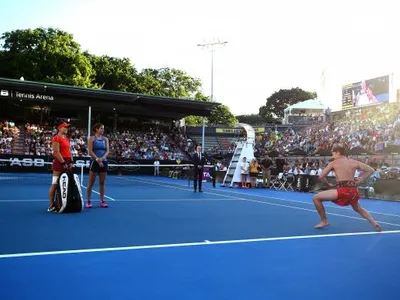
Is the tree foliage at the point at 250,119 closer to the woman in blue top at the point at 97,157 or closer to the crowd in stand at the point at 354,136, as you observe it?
the crowd in stand at the point at 354,136

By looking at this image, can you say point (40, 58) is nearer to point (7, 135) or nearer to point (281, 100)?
point (7, 135)

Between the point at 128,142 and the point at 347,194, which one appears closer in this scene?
the point at 347,194

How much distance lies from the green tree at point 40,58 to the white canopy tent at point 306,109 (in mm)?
30150

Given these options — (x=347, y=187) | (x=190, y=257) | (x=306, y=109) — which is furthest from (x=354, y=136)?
(x=306, y=109)

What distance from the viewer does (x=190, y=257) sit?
16.0ft

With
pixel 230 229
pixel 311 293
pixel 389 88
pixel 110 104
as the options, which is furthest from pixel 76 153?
pixel 389 88

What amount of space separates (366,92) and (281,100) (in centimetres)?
4238

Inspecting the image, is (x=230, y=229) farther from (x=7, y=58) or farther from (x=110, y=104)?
(x=7, y=58)

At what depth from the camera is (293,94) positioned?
88125 mm

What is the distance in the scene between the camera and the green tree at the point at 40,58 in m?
41.2

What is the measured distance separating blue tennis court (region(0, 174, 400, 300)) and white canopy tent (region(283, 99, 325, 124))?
51310 mm

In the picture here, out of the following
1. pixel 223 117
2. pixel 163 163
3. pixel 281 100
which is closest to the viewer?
pixel 163 163

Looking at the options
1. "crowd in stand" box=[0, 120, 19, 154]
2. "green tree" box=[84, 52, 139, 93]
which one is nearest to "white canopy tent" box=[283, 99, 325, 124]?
"green tree" box=[84, 52, 139, 93]

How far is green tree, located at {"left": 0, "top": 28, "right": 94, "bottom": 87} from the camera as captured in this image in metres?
41.2
